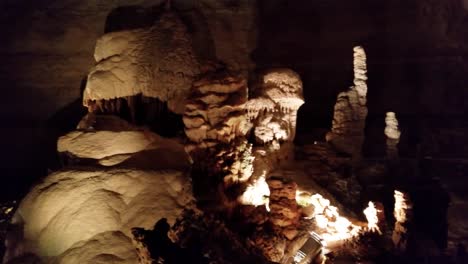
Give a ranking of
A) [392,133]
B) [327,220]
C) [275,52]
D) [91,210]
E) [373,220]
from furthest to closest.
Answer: [275,52]
[392,133]
[327,220]
[373,220]
[91,210]

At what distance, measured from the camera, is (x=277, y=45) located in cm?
1230

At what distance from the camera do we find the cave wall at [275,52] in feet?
35.0

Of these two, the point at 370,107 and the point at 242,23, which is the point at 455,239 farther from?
the point at 242,23

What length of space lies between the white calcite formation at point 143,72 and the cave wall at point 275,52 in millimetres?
1562

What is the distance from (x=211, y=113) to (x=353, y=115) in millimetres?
4627

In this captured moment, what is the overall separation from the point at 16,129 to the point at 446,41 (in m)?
14.6

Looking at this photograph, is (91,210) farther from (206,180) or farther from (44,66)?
(44,66)

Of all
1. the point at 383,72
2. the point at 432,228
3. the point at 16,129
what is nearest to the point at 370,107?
the point at 383,72

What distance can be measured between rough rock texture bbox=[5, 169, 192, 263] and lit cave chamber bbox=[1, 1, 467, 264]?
0.02 metres

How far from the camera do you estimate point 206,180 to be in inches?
243

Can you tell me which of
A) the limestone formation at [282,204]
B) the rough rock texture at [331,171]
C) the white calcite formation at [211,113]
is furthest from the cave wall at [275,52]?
the limestone formation at [282,204]

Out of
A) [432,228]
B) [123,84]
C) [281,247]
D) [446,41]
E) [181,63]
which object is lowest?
[432,228]

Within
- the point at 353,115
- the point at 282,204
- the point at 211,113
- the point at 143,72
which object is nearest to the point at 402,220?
the point at 282,204

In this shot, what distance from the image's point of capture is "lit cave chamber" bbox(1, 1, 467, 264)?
17.8 feet
